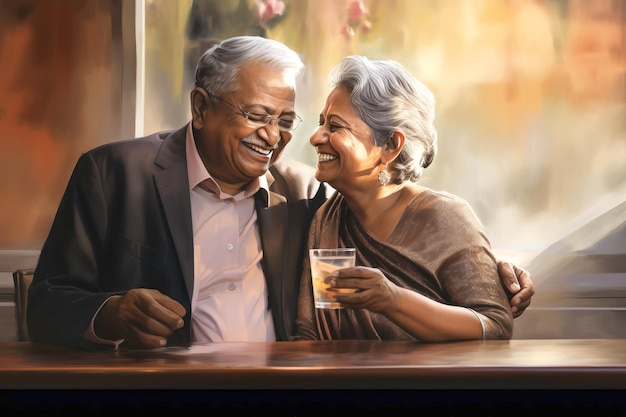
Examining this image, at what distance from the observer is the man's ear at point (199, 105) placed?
100 inches

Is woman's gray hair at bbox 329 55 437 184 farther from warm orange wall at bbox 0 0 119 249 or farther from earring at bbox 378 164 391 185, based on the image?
warm orange wall at bbox 0 0 119 249

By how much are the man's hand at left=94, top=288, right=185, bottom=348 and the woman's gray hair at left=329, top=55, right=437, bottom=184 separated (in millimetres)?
809

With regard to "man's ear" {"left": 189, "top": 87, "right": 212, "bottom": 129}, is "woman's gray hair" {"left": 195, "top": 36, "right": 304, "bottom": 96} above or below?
above

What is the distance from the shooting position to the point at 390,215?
252cm

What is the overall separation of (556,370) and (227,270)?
3.45ft

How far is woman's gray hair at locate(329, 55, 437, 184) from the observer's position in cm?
252

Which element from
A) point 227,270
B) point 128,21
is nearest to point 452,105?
point 227,270

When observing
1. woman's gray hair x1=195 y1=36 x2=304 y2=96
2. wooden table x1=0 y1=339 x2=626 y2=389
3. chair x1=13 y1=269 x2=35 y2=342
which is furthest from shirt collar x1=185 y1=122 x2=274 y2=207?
wooden table x1=0 y1=339 x2=626 y2=389

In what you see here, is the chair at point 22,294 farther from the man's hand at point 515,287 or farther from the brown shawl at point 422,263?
the man's hand at point 515,287

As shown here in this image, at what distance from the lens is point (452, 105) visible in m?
2.57

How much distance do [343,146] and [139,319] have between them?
2.60 feet

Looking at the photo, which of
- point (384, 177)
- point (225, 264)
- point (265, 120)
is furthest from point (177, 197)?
point (384, 177)

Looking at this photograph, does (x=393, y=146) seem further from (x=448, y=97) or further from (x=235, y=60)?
(x=235, y=60)

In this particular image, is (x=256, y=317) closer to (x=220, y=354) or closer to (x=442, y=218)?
(x=220, y=354)
